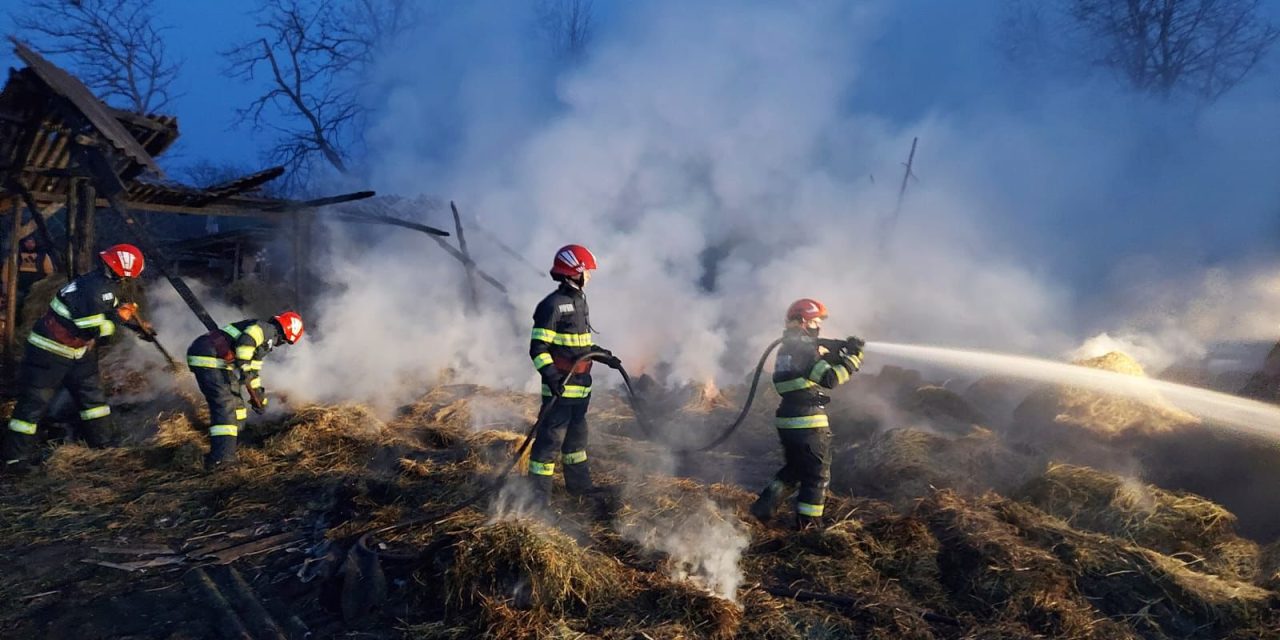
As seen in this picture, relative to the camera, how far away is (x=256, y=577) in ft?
15.1

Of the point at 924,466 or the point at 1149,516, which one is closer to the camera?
the point at 1149,516

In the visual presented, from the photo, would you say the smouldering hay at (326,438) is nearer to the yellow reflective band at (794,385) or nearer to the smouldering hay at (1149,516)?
the yellow reflective band at (794,385)

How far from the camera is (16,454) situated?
6.62 metres

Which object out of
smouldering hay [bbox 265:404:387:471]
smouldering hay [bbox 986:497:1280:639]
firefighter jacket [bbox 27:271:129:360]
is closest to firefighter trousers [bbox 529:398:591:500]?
smouldering hay [bbox 265:404:387:471]

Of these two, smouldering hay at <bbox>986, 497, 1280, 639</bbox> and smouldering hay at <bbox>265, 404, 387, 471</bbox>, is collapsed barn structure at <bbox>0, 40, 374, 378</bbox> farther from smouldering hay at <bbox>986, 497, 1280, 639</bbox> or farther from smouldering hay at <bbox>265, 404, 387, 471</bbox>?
smouldering hay at <bbox>986, 497, 1280, 639</bbox>

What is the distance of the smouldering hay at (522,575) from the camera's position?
4000 millimetres

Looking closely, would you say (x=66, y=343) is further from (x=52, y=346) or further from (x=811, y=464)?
(x=811, y=464)

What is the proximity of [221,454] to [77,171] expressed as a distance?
3.91 metres

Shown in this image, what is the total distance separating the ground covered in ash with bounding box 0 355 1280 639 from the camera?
4.07m

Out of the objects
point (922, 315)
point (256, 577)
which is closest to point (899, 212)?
point (922, 315)

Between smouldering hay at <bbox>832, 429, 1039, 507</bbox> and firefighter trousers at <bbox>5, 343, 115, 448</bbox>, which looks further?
firefighter trousers at <bbox>5, 343, 115, 448</bbox>

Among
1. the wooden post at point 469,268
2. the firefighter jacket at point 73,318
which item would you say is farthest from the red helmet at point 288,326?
the wooden post at point 469,268

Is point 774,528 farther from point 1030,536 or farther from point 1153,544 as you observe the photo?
point 1153,544

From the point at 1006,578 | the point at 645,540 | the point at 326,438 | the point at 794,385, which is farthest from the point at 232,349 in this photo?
the point at 1006,578
